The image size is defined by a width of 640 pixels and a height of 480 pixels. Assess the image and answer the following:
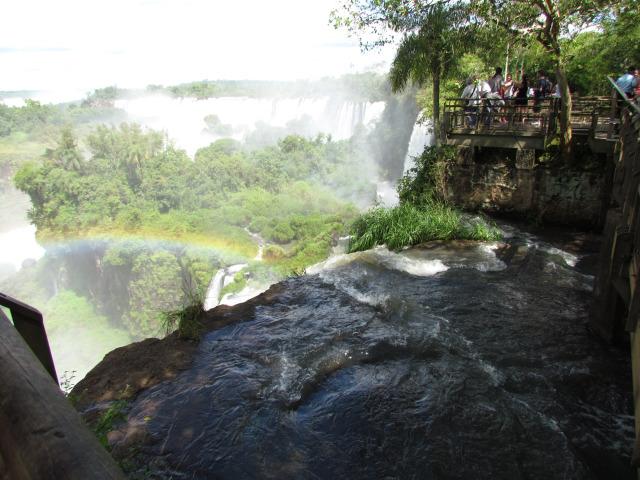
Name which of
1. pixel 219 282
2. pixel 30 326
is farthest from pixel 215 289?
pixel 30 326

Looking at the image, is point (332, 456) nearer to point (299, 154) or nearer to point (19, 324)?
point (19, 324)

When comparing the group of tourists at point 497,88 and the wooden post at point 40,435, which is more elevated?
the group of tourists at point 497,88

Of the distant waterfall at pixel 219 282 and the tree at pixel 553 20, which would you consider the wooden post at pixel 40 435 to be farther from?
the distant waterfall at pixel 219 282

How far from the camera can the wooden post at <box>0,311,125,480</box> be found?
0.88m

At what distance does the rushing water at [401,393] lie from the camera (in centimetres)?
472

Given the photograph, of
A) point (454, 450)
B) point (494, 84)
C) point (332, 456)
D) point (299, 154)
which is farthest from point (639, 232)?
point (299, 154)

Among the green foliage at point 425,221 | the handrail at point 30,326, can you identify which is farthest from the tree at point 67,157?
the handrail at point 30,326

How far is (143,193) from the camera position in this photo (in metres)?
61.5

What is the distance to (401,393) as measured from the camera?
5770 mm

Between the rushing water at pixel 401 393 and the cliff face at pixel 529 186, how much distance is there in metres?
4.32

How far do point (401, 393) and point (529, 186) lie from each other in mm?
9391

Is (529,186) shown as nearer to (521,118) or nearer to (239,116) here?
(521,118)

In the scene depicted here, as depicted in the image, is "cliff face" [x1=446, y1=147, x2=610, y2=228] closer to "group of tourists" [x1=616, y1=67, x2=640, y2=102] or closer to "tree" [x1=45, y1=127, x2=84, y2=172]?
"group of tourists" [x1=616, y1=67, x2=640, y2=102]

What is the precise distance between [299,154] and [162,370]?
200 ft
